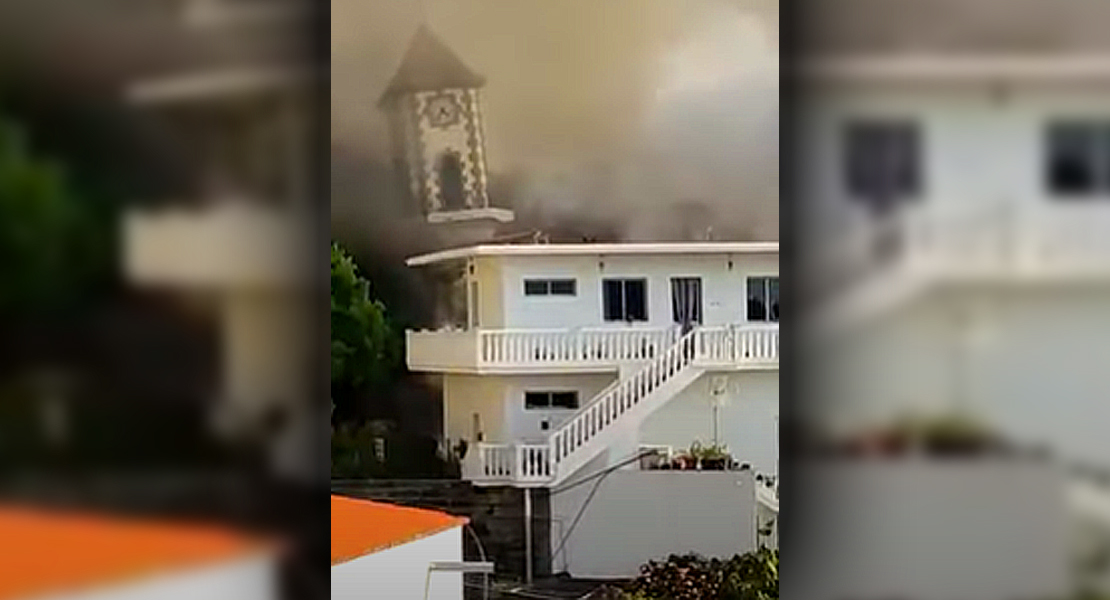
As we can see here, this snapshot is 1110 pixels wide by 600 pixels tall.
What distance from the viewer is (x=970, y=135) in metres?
1.58

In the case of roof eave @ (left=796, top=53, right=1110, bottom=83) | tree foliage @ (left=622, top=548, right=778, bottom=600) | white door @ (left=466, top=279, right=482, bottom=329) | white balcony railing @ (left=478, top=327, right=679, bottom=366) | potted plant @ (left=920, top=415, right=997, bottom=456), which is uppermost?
roof eave @ (left=796, top=53, right=1110, bottom=83)

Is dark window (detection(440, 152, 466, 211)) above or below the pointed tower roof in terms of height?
below

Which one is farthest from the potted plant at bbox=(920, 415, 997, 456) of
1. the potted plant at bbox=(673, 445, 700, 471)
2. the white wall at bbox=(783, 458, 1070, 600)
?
the potted plant at bbox=(673, 445, 700, 471)

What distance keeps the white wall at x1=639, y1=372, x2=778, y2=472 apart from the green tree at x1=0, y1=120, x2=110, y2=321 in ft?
2.48

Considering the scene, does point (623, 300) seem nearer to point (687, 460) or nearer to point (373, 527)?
point (687, 460)

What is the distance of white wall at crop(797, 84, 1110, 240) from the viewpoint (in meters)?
1.56

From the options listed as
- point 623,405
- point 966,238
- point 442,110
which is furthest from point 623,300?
point 966,238

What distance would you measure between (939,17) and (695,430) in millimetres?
635

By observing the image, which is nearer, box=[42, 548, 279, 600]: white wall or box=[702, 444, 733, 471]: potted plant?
box=[42, 548, 279, 600]: white wall

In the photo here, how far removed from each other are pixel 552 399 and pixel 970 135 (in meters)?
0.66

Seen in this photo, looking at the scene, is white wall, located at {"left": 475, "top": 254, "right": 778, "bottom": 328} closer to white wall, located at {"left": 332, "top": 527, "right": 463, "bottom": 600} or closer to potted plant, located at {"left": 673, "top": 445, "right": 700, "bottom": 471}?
potted plant, located at {"left": 673, "top": 445, "right": 700, "bottom": 471}

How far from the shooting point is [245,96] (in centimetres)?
158

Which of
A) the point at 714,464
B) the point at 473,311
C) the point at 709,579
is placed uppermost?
the point at 473,311

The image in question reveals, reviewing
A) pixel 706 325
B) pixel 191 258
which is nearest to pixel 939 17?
pixel 706 325
